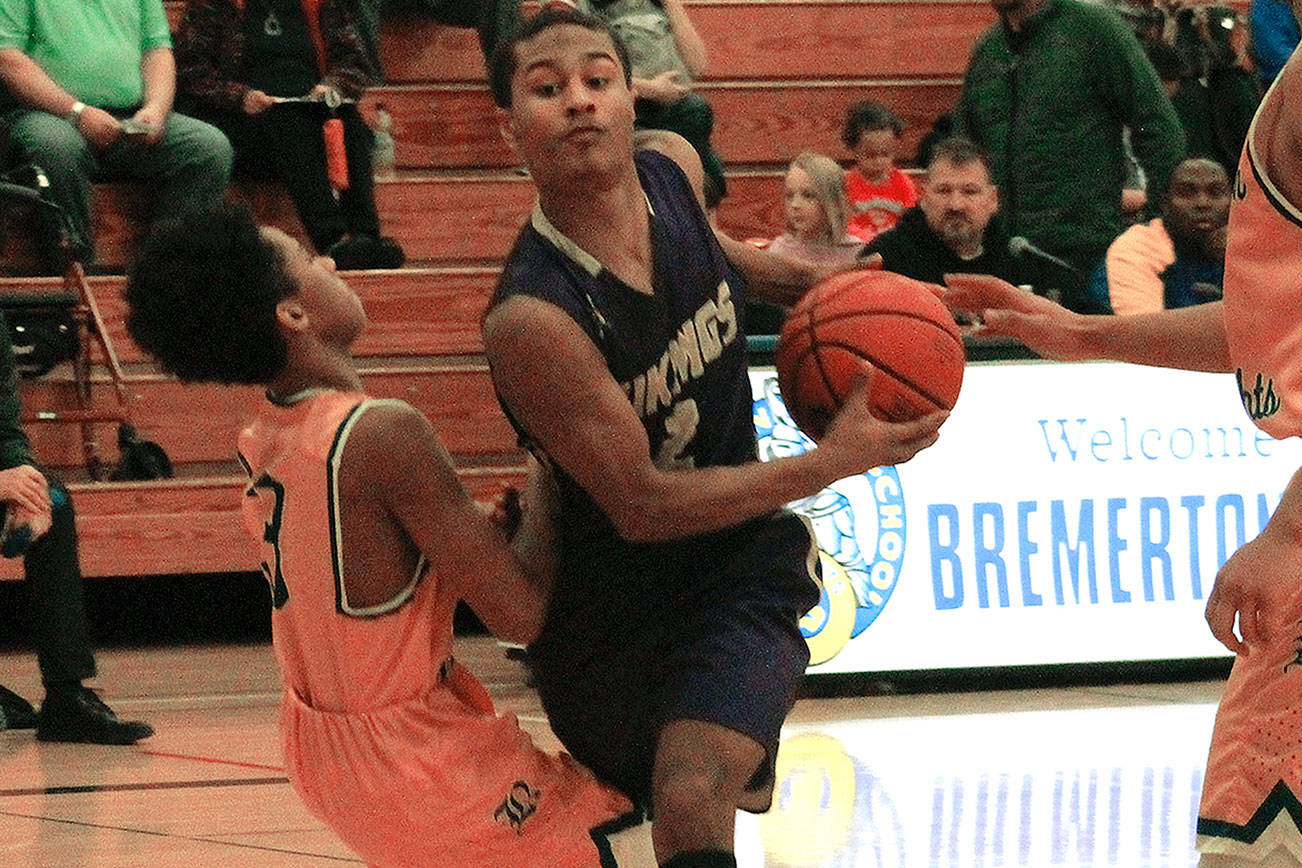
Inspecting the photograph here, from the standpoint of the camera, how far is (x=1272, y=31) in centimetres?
782

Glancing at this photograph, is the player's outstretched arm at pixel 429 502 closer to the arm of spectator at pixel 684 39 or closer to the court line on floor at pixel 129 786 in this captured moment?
the court line on floor at pixel 129 786

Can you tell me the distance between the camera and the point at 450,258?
8352mm

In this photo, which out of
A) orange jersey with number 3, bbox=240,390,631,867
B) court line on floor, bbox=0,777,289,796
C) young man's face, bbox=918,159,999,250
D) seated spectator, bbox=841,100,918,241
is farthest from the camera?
seated spectator, bbox=841,100,918,241

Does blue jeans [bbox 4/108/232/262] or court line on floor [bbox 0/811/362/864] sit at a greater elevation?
blue jeans [bbox 4/108/232/262]

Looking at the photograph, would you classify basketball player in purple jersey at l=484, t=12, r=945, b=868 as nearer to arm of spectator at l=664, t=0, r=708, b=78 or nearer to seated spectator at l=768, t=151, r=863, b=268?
seated spectator at l=768, t=151, r=863, b=268

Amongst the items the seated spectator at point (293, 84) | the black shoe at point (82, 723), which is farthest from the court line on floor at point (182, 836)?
the seated spectator at point (293, 84)

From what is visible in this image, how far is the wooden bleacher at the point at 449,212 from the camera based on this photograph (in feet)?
23.1

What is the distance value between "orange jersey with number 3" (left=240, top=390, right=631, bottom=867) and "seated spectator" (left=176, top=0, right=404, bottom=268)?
485cm

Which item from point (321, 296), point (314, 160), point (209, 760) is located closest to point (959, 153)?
point (314, 160)

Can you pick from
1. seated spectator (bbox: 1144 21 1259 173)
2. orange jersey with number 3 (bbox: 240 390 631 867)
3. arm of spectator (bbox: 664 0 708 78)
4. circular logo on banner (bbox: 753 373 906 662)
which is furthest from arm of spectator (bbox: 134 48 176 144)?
orange jersey with number 3 (bbox: 240 390 631 867)

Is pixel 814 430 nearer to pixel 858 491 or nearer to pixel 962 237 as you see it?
pixel 858 491

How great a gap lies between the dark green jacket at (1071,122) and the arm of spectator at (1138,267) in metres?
0.29

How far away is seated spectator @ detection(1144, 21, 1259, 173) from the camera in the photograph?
8.33 meters

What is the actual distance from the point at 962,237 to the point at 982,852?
272 centimetres
